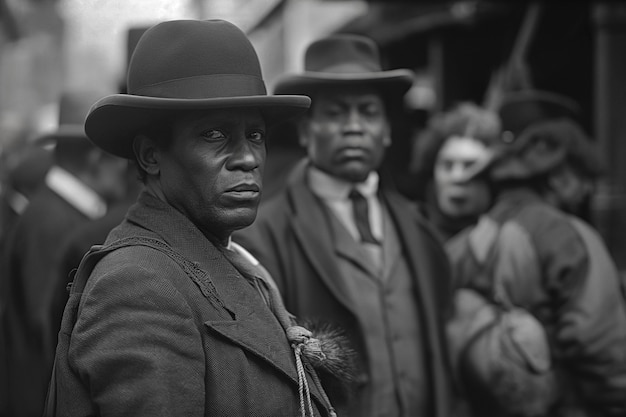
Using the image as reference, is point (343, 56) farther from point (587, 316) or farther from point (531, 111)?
point (587, 316)

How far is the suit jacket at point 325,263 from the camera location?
12.2ft

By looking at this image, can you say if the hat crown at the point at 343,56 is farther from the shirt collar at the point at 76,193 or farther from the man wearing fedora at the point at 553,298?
the shirt collar at the point at 76,193

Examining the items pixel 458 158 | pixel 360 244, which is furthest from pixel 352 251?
pixel 458 158

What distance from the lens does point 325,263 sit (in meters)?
3.82

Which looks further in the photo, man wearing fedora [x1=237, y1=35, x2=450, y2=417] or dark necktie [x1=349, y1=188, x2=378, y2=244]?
dark necktie [x1=349, y1=188, x2=378, y2=244]

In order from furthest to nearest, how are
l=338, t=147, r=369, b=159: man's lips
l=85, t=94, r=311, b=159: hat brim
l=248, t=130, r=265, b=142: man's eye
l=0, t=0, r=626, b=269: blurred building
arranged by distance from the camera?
l=0, t=0, r=626, b=269: blurred building, l=338, t=147, r=369, b=159: man's lips, l=248, t=130, r=265, b=142: man's eye, l=85, t=94, r=311, b=159: hat brim

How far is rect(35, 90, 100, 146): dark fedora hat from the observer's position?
18.4 feet

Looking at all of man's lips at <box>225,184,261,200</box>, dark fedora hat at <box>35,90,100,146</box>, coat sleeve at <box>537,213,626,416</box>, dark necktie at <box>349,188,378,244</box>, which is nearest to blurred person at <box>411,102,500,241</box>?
coat sleeve at <box>537,213,626,416</box>

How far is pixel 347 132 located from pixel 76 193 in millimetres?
2164

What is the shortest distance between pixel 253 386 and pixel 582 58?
21.7 feet

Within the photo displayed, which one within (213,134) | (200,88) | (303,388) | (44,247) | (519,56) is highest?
(200,88)

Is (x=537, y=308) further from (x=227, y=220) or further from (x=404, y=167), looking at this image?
(x=404, y=167)

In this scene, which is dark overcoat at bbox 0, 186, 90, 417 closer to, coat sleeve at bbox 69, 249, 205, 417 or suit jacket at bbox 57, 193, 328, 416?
suit jacket at bbox 57, 193, 328, 416

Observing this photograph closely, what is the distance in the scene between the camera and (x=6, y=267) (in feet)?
17.3
